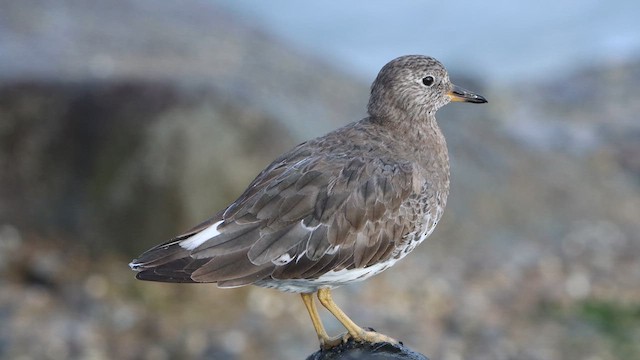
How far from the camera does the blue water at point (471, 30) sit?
2361 centimetres

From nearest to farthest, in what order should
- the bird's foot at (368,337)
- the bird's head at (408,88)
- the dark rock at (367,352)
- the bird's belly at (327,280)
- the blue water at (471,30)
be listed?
1. the dark rock at (367,352)
2. the bird's belly at (327,280)
3. the bird's foot at (368,337)
4. the bird's head at (408,88)
5. the blue water at (471,30)

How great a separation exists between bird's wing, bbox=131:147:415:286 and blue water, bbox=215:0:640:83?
15.3m

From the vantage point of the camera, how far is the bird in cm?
643

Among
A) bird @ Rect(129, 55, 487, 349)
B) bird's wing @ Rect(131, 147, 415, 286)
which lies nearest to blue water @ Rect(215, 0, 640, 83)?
bird @ Rect(129, 55, 487, 349)

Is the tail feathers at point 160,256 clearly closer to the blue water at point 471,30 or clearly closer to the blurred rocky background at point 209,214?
the blurred rocky background at point 209,214

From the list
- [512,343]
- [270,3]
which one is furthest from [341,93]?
[270,3]

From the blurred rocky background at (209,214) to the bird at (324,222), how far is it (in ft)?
13.5

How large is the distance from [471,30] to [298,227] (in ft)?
66.8

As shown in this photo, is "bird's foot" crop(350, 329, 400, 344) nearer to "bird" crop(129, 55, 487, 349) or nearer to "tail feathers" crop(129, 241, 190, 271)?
"bird" crop(129, 55, 487, 349)

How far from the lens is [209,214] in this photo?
36.9 ft

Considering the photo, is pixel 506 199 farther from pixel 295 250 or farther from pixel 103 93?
pixel 295 250

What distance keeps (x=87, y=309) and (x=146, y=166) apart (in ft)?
5.33

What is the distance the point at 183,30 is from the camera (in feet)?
54.6

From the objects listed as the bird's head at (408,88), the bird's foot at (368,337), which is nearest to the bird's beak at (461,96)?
the bird's head at (408,88)
